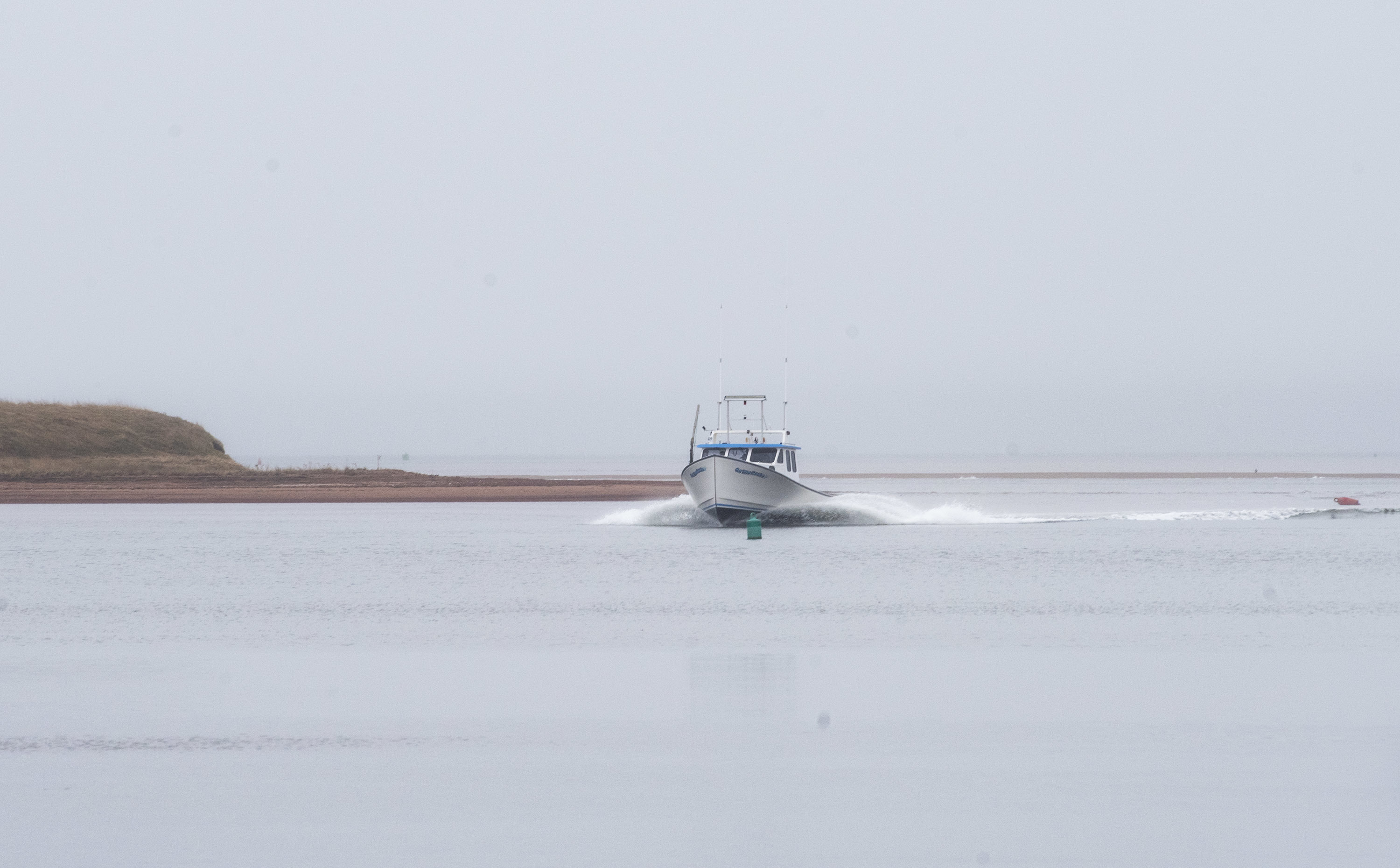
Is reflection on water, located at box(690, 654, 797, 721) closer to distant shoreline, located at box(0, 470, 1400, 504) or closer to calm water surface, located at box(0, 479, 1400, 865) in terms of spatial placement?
calm water surface, located at box(0, 479, 1400, 865)

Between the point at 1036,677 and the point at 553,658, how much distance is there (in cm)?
705

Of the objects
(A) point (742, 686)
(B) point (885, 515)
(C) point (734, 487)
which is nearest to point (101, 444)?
(B) point (885, 515)

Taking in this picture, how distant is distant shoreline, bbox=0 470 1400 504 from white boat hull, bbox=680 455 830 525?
1032 inches

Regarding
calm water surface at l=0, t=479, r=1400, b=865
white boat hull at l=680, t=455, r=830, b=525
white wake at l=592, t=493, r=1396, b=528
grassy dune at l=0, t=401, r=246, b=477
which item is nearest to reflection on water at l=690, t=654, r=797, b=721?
calm water surface at l=0, t=479, r=1400, b=865

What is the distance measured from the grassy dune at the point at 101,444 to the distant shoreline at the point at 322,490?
311cm

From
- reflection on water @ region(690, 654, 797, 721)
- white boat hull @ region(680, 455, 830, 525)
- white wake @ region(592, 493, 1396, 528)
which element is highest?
white boat hull @ region(680, 455, 830, 525)

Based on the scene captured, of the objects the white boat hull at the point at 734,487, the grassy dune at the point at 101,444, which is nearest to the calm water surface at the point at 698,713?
the white boat hull at the point at 734,487

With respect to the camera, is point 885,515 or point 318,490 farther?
point 318,490

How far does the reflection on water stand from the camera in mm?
14211

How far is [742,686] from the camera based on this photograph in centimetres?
1597

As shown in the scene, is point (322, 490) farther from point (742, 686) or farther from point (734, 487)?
point (742, 686)

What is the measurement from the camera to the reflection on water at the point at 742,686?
14.2 m

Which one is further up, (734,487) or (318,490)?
(734,487)

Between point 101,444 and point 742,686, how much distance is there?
8860cm
